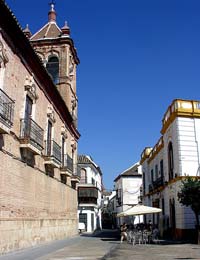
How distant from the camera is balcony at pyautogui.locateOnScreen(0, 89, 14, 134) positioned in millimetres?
10612

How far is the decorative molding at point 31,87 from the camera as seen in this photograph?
14477 millimetres

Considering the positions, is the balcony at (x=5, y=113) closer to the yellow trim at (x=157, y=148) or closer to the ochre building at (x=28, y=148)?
the ochre building at (x=28, y=148)

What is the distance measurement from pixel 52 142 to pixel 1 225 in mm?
7236

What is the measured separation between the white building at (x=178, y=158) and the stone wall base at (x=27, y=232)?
6838 millimetres

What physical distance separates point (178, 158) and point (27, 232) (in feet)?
33.0

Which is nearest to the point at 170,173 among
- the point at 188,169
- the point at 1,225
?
the point at 188,169

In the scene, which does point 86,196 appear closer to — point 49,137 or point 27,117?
point 49,137

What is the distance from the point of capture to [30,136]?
13.9 meters

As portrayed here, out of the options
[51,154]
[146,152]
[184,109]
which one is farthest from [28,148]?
[146,152]

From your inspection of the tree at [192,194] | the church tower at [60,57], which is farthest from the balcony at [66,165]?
the tree at [192,194]

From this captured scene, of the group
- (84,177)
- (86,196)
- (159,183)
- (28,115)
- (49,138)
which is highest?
(28,115)

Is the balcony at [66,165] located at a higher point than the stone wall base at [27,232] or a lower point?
higher

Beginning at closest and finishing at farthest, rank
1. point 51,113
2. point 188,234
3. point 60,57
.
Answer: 1. point 51,113
2. point 188,234
3. point 60,57

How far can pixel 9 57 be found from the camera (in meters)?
12.5
